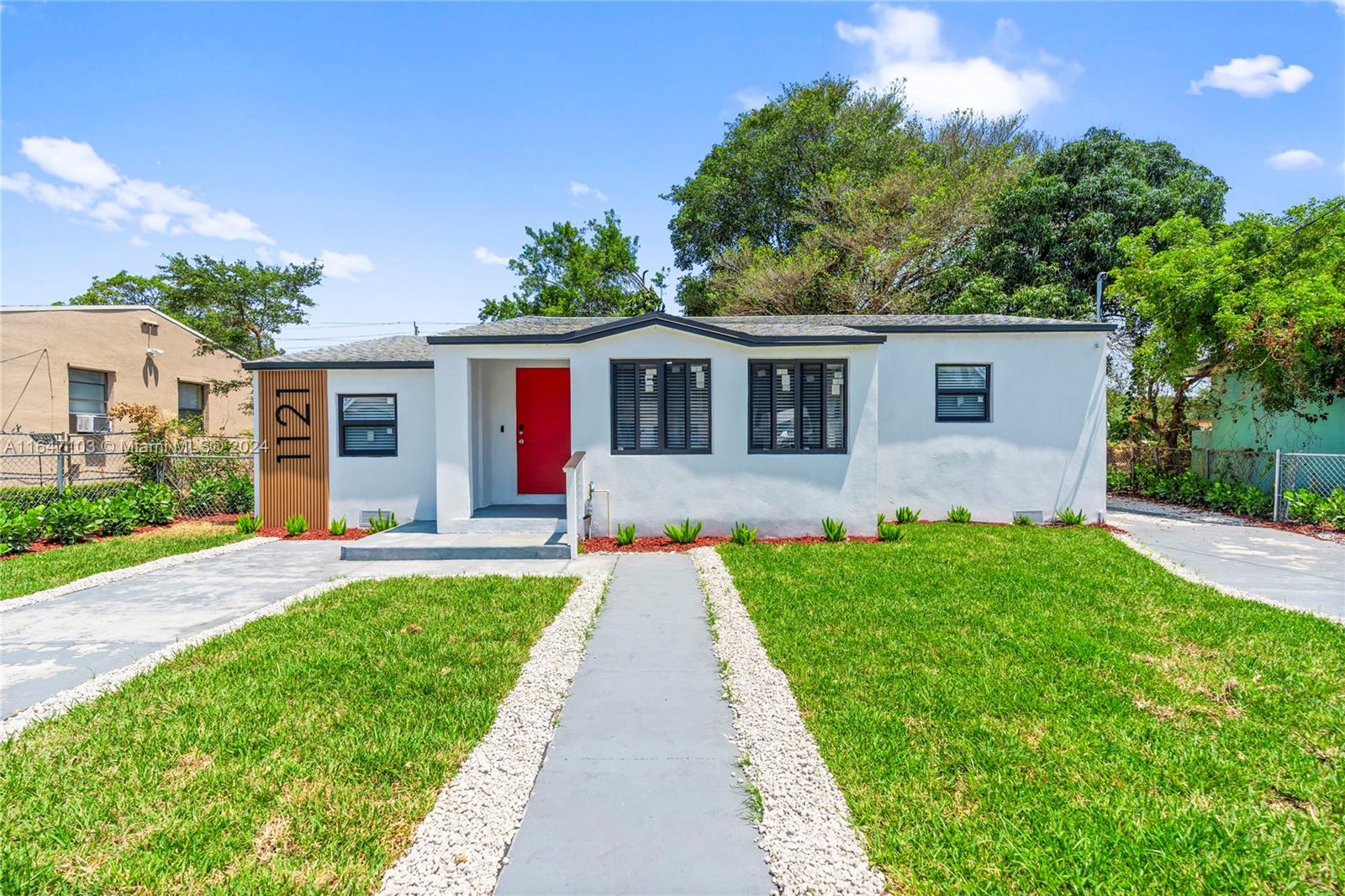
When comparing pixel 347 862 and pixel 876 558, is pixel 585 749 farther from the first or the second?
pixel 876 558

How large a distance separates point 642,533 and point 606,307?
58.9 feet

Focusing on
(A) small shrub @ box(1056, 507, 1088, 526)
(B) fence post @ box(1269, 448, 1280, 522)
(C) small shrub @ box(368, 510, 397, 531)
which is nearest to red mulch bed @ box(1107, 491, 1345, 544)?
(B) fence post @ box(1269, 448, 1280, 522)

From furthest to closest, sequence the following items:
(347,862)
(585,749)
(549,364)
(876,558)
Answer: (549,364) → (876,558) → (585,749) → (347,862)

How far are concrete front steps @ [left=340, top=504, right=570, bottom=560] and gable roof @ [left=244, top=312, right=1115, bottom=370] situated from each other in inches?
106

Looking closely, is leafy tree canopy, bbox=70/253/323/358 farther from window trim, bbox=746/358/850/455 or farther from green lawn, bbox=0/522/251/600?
window trim, bbox=746/358/850/455

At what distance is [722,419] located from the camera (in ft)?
29.3

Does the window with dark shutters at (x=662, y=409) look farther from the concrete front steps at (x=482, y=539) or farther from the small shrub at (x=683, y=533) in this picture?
the concrete front steps at (x=482, y=539)

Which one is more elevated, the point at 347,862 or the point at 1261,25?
the point at 1261,25

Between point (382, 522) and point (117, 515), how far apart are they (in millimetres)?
4453

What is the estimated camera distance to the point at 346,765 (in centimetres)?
295

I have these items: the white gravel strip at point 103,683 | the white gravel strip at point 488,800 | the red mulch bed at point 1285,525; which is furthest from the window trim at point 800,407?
the red mulch bed at point 1285,525

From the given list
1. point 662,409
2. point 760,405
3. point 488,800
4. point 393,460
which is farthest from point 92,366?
point 488,800

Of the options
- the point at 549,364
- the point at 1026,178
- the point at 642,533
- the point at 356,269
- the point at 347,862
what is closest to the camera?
the point at 347,862

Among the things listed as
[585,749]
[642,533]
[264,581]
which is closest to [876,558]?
[642,533]
